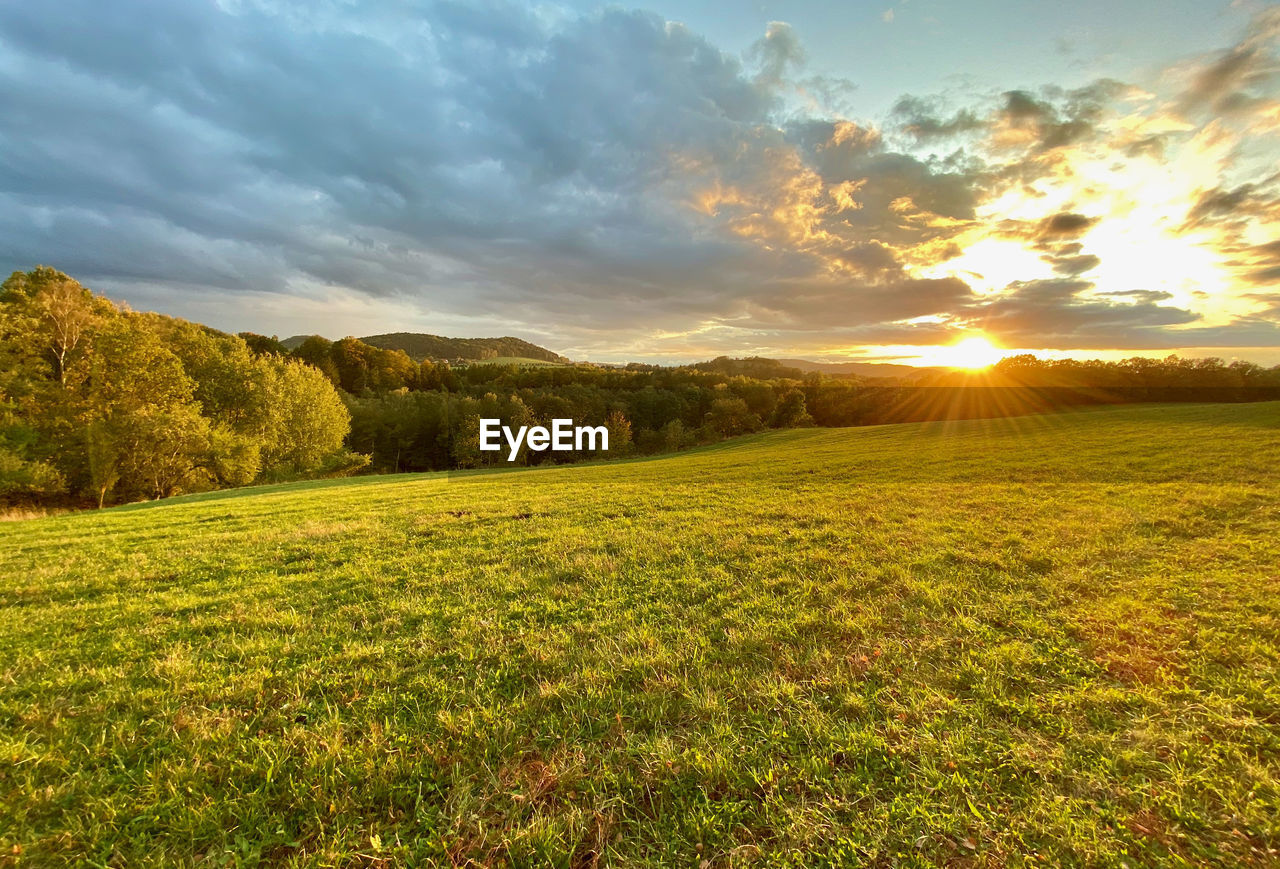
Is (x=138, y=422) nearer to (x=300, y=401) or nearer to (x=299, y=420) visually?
(x=299, y=420)

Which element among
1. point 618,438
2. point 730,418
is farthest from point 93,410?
point 730,418

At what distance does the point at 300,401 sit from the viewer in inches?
1844

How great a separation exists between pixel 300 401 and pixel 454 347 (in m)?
125

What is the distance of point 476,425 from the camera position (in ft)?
235

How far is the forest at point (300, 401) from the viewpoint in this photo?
29078 mm

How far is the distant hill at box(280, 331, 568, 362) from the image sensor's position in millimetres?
150750

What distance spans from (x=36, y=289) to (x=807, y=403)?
326 feet

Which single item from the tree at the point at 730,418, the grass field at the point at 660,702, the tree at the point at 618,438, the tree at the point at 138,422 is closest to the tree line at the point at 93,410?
the tree at the point at 138,422

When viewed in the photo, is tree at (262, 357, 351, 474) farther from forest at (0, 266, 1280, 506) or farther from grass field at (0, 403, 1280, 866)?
grass field at (0, 403, 1280, 866)

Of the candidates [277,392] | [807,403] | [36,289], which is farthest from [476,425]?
[807,403]

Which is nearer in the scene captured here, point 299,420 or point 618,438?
point 299,420

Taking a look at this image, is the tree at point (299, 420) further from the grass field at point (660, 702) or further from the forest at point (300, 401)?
the grass field at point (660, 702)

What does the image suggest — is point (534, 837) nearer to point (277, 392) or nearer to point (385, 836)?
point (385, 836)

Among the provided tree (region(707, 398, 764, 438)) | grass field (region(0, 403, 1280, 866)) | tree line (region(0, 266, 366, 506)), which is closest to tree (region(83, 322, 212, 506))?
tree line (region(0, 266, 366, 506))
